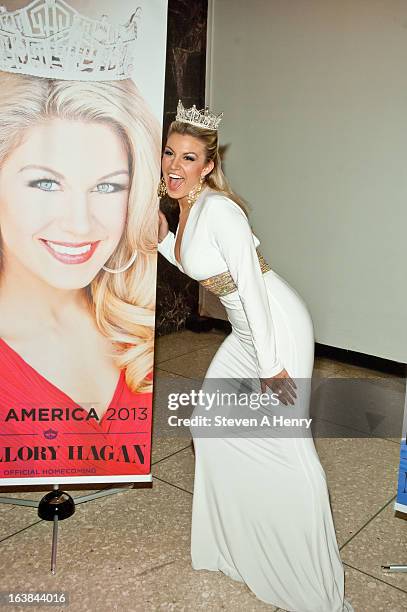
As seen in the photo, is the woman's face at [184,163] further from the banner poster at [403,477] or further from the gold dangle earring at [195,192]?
the banner poster at [403,477]

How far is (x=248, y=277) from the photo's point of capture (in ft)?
A: 6.85

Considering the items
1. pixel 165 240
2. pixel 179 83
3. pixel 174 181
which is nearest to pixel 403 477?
pixel 165 240

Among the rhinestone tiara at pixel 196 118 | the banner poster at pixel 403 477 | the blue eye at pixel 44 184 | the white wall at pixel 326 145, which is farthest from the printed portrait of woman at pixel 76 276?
the white wall at pixel 326 145

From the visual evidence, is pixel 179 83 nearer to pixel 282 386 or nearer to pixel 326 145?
pixel 326 145

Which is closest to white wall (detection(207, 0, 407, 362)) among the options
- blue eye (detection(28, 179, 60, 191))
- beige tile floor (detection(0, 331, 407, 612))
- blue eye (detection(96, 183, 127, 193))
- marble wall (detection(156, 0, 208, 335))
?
marble wall (detection(156, 0, 208, 335))

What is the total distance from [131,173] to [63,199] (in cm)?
25

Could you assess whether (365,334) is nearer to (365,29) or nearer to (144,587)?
(365,29)

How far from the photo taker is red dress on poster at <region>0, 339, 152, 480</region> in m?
2.45

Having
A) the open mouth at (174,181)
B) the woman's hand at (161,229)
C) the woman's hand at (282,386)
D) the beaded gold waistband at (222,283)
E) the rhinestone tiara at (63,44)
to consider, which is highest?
the rhinestone tiara at (63,44)

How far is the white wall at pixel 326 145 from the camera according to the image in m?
4.53

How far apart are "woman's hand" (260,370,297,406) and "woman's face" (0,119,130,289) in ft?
2.34

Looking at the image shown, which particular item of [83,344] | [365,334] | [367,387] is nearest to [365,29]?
[365,334]

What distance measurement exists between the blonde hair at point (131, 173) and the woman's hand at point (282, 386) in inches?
20.3

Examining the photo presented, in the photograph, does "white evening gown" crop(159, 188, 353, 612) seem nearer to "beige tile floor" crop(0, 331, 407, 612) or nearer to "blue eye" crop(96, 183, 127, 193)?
"beige tile floor" crop(0, 331, 407, 612)
